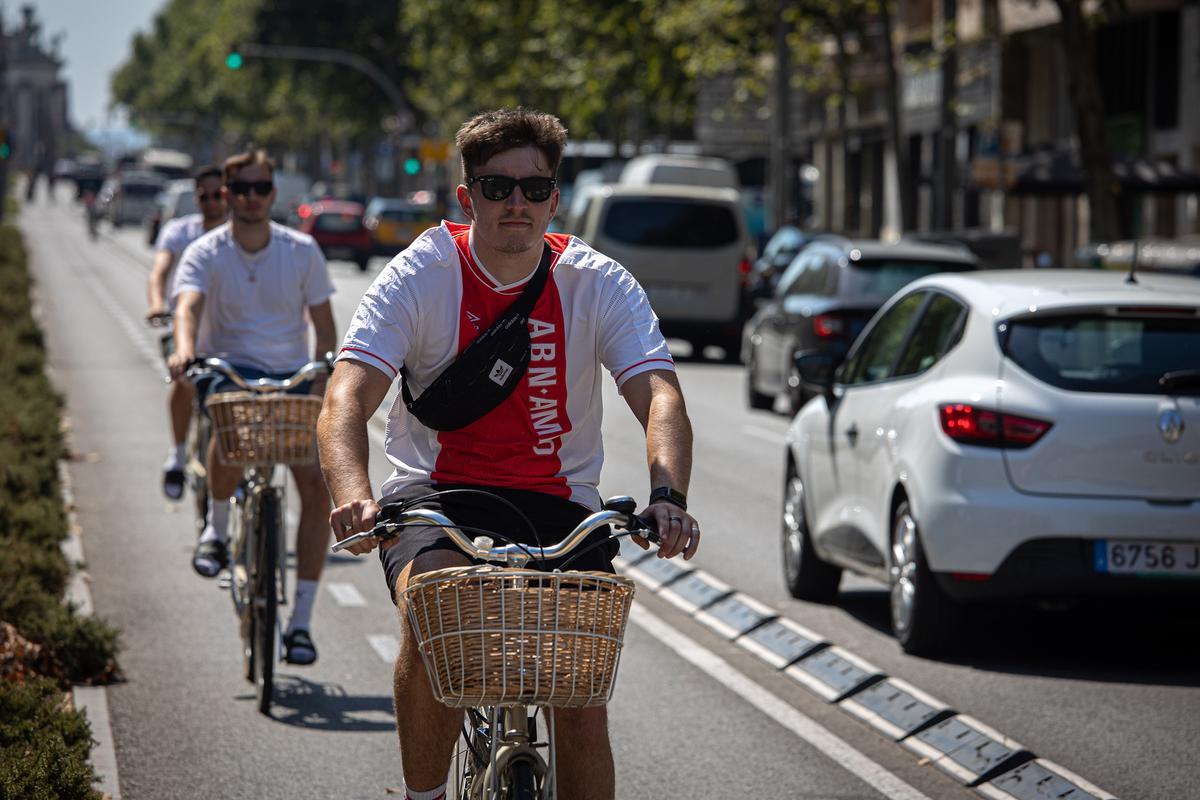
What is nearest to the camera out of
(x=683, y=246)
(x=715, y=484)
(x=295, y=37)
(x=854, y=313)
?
(x=715, y=484)

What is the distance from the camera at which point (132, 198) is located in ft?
307

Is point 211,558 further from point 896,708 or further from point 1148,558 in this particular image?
point 1148,558

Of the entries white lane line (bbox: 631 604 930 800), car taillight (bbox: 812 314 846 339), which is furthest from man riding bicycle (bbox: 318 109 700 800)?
car taillight (bbox: 812 314 846 339)

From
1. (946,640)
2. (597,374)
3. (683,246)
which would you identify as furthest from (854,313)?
(597,374)

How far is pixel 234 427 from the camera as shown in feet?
25.1

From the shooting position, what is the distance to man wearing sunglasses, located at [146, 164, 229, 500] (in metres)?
11.4

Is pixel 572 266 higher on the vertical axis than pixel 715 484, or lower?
higher

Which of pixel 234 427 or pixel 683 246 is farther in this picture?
pixel 683 246

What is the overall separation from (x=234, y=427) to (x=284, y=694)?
1.00 meters

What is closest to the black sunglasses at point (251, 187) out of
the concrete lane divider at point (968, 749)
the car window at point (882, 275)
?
the concrete lane divider at point (968, 749)

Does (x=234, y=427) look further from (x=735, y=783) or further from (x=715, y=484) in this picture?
(x=715, y=484)

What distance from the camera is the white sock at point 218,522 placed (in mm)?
8875

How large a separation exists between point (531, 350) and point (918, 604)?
4.16 m

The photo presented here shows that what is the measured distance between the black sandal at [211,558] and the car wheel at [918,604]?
263 centimetres
